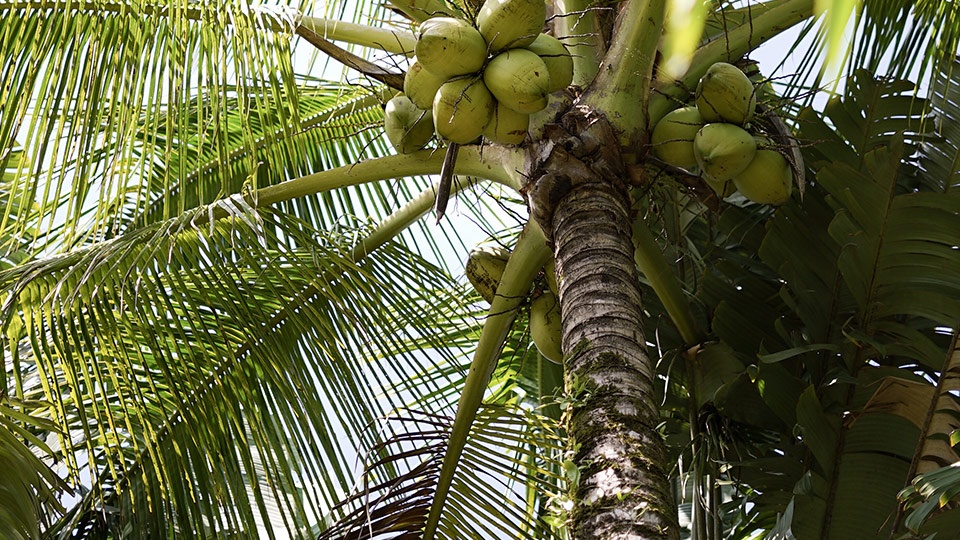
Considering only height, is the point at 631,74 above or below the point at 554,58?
above

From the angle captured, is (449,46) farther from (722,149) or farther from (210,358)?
(210,358)

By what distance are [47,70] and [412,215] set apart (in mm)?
1342

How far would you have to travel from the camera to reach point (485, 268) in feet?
11.3

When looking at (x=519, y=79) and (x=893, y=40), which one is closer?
Answer: (x=519, y=79)

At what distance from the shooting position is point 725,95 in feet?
9.44

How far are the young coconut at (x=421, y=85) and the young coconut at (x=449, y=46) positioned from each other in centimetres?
8

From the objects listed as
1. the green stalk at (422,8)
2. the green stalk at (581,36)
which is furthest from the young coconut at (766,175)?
the green stalk at (422,8)

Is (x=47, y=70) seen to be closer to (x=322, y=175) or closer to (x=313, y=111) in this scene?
(x=322, y=175)

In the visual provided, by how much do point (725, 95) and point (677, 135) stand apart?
0.17 meters

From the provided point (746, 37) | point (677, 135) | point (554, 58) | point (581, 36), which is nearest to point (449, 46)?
point (554, 58)

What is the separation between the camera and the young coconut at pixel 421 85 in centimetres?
268

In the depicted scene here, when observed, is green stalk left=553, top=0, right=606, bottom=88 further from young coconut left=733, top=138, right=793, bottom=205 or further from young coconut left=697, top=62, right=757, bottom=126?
young coconut left=733, top=138, right=793, bottom=205

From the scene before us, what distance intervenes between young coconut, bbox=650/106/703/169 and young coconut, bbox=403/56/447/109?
666mm

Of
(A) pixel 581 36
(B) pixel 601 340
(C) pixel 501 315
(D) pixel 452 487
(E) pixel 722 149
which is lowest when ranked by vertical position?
(B) pixel 601 340
